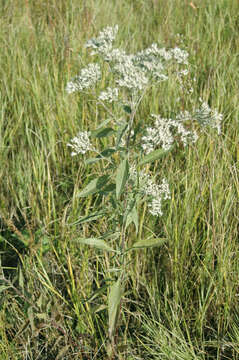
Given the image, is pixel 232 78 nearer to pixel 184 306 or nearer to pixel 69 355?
pixel 184 306

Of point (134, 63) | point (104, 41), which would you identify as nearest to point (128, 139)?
point (134, 63)

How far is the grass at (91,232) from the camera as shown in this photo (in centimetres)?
157

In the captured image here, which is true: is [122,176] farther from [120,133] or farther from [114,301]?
[114,301]

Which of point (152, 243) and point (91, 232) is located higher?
point (152, 243)

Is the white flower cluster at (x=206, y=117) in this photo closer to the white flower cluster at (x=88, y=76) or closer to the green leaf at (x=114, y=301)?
the white flower cluster at (x=88, y=76)

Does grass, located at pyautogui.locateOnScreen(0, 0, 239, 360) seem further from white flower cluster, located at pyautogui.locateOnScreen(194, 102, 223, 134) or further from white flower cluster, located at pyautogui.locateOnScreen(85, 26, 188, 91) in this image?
white flower cluster, located at pyautogui.locateOnScreen(85, 26, 188, 91)

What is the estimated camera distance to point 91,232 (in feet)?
6.60

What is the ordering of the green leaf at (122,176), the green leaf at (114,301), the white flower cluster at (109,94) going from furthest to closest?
the white flower cluster at (109,94)
the green leaf at (114,301)
the green leaf at (122,176)

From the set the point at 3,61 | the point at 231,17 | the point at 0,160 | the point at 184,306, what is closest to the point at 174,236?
the point at 184,306

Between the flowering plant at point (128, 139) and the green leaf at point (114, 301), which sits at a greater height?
the flowering plant at point (128, 139)

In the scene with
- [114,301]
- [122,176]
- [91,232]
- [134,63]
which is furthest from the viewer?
[91,232]

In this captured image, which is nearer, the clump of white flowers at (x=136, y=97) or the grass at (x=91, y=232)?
the clump of white flowers at (x=136, y=97)

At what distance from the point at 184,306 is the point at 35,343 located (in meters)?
0.69

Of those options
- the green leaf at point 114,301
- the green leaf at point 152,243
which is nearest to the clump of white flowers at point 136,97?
the green leaf at point 152,243
